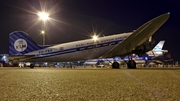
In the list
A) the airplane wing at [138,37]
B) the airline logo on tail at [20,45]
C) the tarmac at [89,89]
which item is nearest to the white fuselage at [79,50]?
the airplane wing at [138,37]

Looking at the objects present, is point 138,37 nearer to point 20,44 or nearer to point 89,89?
point 20,44

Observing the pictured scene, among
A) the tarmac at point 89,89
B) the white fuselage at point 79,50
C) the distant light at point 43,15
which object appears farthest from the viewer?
the distant light at point 43,15

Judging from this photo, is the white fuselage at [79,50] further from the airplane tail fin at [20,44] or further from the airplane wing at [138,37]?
the airplane tail fin at [20,44]

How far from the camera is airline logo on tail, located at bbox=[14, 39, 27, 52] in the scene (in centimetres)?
2302

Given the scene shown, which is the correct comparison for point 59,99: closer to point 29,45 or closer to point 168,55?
point 29,45

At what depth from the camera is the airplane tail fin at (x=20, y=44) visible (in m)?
22.8

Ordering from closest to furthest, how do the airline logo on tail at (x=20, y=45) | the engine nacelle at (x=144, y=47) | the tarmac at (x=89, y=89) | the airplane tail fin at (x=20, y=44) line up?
the tarmac at (x=89, y=89) < the engine nacelle at (x=144, y=47) < the airplane tail fin at (x=20, y=44) < the airline logo on tail at (x=20, y=45)

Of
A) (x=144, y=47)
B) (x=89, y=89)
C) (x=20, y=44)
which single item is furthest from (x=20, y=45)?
(x=89, y=89)

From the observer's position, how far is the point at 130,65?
21938 millimetres

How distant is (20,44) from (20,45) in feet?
0.42

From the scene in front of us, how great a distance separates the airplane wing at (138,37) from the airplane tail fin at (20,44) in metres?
7.84

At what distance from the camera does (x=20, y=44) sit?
23203 millimetres

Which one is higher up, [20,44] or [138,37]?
[20,44]

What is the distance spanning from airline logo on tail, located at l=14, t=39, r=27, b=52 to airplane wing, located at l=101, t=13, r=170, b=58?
8.67 metres
